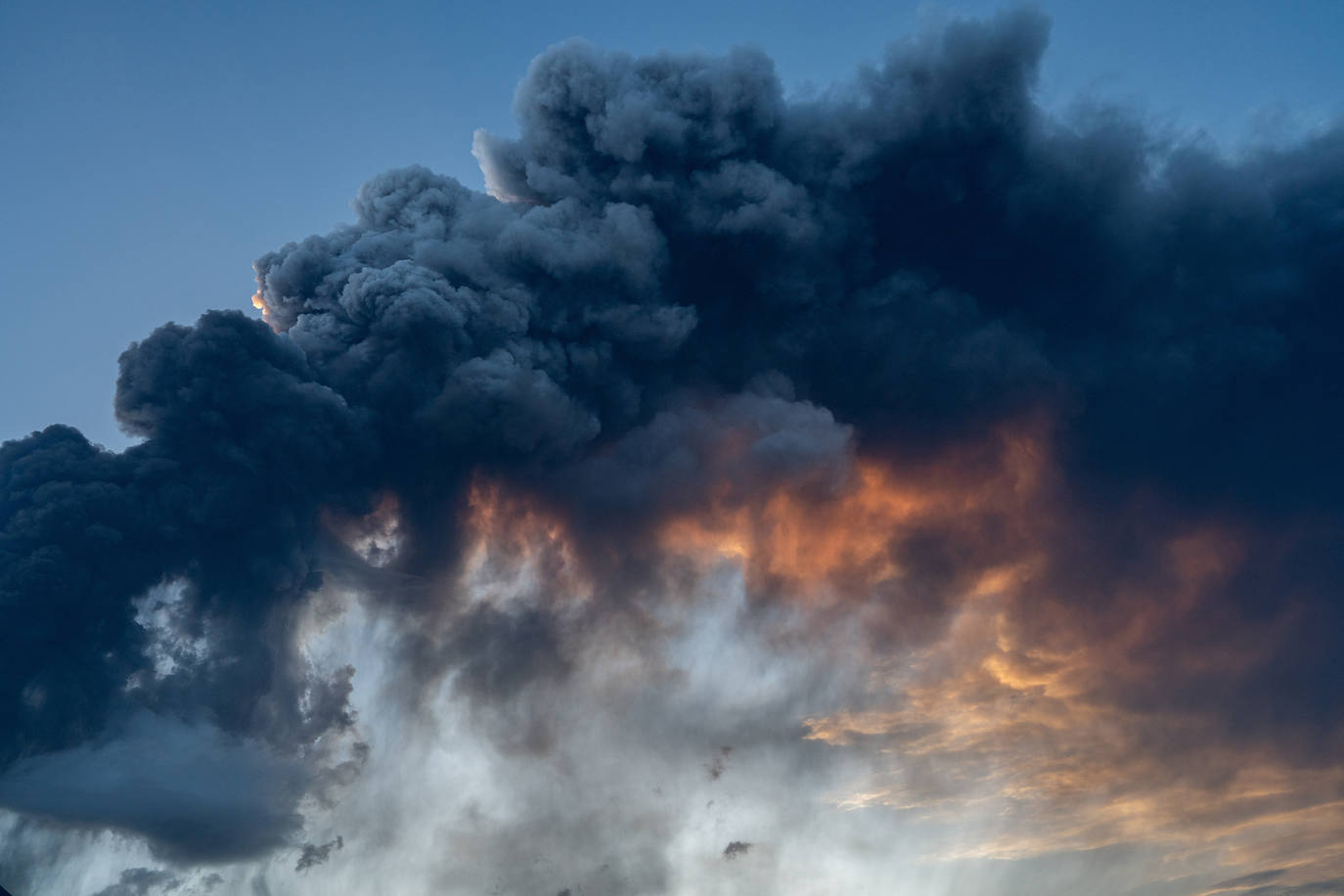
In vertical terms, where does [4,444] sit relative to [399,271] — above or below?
below

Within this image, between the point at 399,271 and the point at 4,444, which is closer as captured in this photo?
the point at 4,444

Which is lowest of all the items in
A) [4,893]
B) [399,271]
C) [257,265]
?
[4,893]

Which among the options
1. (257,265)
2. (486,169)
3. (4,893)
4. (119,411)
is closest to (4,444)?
(119,411)

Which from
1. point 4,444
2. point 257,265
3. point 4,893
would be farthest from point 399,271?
point 4,893

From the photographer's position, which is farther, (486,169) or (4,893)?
(486,169)

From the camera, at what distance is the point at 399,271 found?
56688mm

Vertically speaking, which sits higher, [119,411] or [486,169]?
[486,169]

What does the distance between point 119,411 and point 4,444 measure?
17.1 feet

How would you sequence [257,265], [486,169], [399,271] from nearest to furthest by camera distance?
[399,271] < [257,265] < [486,169]

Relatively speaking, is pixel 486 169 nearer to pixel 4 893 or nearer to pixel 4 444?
pixel 4 444

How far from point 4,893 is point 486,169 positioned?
4736 cm

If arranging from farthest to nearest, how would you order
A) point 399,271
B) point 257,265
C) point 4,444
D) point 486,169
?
point 486,169 → point 257,265 → point 399,271 → point 4,444

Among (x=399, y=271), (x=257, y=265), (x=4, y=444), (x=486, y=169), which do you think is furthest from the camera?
(x=486, y=169)

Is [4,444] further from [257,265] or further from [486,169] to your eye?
[486,169]
